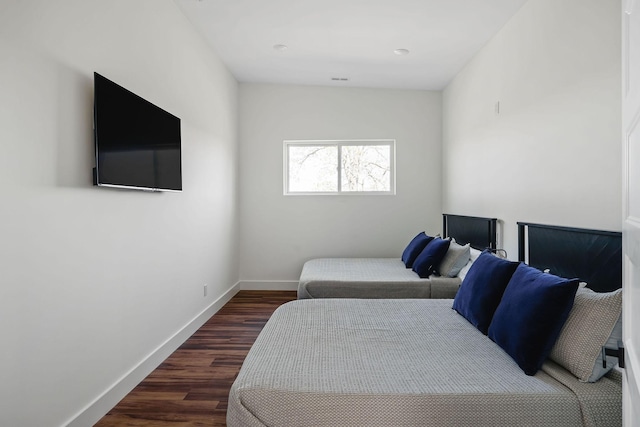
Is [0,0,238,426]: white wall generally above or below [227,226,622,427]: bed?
above

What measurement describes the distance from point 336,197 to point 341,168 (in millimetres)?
406

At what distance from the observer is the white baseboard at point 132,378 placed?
6.79 ft

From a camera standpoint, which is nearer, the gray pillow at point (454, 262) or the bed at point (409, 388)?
the bed at point (409, 388)

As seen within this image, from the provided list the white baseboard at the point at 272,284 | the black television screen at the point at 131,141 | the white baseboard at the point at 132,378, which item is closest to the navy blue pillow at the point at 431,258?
the white baseboard at the point at 272,284

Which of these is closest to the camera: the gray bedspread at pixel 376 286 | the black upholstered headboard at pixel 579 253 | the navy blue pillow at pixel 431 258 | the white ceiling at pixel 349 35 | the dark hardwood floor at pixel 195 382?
the black upholstered headboard at pixel 579 253

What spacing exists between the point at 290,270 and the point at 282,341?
335 cm

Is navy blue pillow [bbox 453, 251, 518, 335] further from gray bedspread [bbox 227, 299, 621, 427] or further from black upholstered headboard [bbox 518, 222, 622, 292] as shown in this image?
black upholstered headboard [bbox 518, 222, 622, 292]

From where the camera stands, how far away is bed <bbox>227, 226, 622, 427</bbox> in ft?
4.75

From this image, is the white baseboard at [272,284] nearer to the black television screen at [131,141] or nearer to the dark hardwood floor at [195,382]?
the dark hardwood floor at [195,382]

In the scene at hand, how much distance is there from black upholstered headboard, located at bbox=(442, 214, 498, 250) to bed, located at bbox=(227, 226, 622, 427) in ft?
5.78

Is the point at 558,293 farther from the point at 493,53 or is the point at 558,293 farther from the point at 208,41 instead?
the point at 208,41

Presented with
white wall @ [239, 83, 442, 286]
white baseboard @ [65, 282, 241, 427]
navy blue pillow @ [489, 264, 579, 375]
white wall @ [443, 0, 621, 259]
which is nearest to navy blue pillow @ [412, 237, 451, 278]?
white wall @ [443, 0, 621, 259]

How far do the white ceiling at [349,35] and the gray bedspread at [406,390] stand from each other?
8.34 ft

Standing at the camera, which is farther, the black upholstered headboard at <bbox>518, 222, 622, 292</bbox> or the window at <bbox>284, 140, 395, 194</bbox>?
the window at <bbox>284, 140, 395, 194</bbox>
